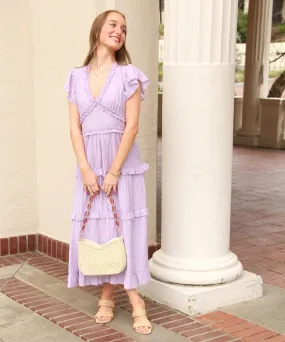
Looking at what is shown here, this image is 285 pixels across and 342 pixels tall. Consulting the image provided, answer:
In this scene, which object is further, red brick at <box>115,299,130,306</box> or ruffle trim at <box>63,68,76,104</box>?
red brick at <box>115,299,130,306</box>

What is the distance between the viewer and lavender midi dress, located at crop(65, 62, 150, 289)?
12.0 feet

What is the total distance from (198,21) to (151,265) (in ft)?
5.26

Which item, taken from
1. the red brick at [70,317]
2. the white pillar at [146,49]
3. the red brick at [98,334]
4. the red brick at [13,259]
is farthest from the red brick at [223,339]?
the red brick at [13,259]

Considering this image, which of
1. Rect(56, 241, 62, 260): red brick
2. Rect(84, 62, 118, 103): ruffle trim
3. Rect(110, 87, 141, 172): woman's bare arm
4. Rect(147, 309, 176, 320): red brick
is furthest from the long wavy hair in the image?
Rect(56, 241, 62, 260): red brick

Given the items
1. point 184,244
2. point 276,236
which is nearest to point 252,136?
point 276,236

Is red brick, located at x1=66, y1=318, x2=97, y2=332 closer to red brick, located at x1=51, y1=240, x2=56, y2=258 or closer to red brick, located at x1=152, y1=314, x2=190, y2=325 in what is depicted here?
red brick, located at x1=152, y1=314, x2=190, y2=325

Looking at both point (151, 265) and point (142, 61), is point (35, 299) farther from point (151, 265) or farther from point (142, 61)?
point (142, 61)

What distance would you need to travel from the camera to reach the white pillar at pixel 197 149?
3.95 m

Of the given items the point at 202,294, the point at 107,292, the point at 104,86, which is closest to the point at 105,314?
the point at 107,292

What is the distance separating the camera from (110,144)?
3705 millimetres

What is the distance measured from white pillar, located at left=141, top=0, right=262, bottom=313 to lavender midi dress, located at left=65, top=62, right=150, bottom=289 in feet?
1.21

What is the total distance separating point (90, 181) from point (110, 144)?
24 cm

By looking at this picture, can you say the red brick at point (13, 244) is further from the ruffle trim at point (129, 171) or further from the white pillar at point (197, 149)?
the ruffle trim at point (129, 171)

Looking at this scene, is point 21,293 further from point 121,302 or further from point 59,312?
point 121,302
